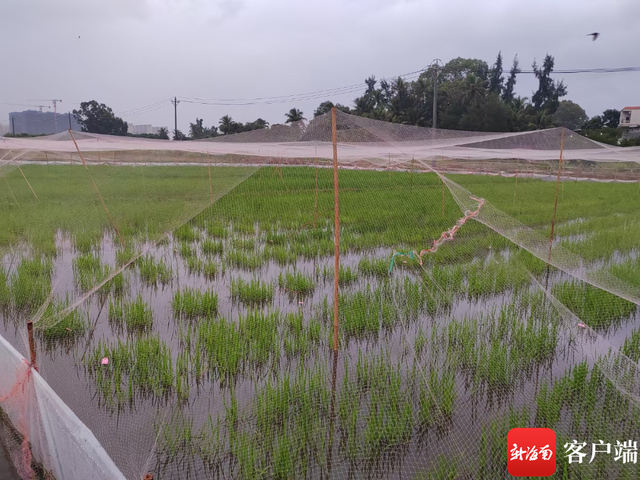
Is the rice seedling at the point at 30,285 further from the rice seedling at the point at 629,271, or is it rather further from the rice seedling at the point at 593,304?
the rice seedling at the point at 629,271

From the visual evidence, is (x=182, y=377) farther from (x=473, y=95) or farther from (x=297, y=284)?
(x=473, y=95)

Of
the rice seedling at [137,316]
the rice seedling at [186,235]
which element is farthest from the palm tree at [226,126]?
the rice seedling at [137,316]

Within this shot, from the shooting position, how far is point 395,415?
2924 mm

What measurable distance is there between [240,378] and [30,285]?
114 inches

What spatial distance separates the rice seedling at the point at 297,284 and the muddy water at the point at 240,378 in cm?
9

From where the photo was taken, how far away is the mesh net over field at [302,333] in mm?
2623

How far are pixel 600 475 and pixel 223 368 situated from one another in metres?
2.33

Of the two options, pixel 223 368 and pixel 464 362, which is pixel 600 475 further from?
pixel 223 368

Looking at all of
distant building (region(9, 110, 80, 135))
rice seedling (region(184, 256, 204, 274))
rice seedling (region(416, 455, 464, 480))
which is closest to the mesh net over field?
rice seedling (region(416, 455, 464, 480))

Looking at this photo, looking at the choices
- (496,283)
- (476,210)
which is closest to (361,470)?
(476,210)

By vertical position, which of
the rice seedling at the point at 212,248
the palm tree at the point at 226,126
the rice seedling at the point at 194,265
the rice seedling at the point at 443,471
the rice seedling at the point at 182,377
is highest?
the palm tree at the point at 226,126

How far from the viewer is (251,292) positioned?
16.9 ft

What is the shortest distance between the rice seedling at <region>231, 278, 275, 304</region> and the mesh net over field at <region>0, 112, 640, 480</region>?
23mm

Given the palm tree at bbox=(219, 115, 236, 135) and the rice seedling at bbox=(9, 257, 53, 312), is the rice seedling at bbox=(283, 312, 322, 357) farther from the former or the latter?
the palm tree at bbox=(219, 115, 236, 135)
